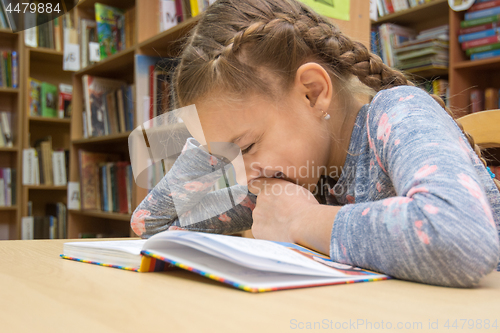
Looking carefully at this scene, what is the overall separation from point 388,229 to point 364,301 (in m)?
0.13

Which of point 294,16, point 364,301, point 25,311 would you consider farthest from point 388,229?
point 294,16

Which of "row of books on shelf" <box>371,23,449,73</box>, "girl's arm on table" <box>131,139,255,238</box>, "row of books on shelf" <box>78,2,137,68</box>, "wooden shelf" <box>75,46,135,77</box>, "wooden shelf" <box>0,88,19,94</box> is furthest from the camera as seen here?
"wooden shelf" <box>0,88,19,94</box>

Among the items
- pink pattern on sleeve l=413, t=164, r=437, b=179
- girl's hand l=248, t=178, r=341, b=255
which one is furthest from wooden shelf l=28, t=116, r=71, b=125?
pink pattern on sleeve l=413, t=164, r=437, b=179

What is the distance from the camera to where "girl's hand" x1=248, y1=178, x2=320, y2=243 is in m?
0.60

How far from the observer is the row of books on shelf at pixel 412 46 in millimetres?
1732

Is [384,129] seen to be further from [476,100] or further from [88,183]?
[88,183]

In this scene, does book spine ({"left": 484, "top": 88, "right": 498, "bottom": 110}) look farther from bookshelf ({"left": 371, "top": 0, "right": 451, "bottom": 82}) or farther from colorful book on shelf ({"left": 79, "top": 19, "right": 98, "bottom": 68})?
colorful book on shelf ({"left": 79, "top": 19, "right": 98, "bottom": 68})

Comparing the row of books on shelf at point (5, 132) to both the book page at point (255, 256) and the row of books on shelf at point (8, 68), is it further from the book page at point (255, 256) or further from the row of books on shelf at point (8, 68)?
the book page at point (255, 256)

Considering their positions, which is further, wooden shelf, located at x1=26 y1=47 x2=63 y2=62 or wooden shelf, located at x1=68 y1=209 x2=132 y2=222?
wooden shelf, located at x1=26 y1=47 x2=63 y2=62

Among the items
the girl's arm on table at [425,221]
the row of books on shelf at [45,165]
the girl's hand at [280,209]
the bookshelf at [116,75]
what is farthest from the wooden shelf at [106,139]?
the girl's arm on table at [425,221]

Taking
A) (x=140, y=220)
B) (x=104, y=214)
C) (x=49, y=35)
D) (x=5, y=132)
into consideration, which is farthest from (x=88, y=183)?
(x=140, y=220)

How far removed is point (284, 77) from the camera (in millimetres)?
754

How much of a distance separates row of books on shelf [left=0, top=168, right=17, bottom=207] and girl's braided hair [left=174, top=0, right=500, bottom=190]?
2.40 m

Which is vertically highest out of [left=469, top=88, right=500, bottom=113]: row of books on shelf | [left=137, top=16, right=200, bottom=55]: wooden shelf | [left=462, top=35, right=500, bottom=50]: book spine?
[left=137, top=16, right=200, bottom=55]: wooden shelf
